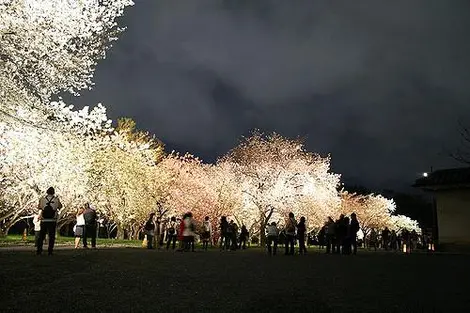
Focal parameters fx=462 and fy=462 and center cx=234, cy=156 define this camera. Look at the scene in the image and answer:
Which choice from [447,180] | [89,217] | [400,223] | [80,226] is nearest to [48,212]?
[89,217]

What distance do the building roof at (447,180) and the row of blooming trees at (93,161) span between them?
17914mm

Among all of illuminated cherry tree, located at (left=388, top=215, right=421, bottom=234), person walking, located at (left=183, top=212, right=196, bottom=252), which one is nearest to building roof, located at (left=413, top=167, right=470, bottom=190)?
person walking, located at (left=183, top=212, right=196, bottom=252)

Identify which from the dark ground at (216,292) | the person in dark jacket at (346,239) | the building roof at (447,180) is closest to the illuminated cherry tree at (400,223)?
the building roof at (447,180)

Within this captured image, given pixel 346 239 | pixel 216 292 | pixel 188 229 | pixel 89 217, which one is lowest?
pixel 216 292

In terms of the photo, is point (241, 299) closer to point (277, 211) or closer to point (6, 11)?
point (6, 11)

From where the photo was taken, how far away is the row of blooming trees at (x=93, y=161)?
14797 millimetres

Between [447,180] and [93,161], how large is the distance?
26426 millimetres

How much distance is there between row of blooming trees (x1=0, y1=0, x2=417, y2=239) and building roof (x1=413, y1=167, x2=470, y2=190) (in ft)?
58.8

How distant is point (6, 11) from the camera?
44.8 ft

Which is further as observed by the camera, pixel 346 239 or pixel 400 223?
pixel 400 223

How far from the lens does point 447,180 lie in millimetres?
27250

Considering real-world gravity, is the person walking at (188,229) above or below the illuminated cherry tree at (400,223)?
below

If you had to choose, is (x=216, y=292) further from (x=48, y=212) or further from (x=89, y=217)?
(x=89, y=217)

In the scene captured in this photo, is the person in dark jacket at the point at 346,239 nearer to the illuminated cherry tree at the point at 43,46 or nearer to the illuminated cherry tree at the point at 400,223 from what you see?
the illuminated cherry tree at the point at 43,46
